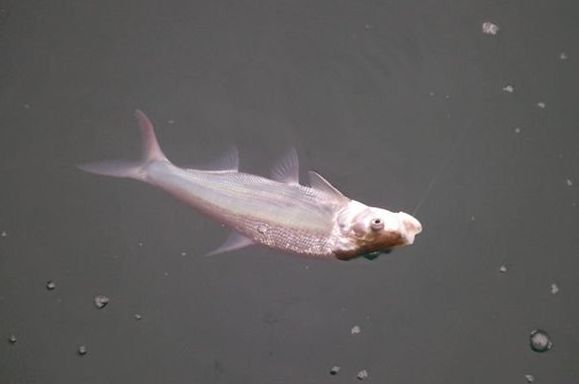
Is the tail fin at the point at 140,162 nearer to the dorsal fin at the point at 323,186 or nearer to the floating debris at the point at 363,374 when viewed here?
the dorsal fin at the point at 323,186

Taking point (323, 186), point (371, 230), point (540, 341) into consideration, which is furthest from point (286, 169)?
point (540, 341)

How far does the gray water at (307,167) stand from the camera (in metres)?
2.77

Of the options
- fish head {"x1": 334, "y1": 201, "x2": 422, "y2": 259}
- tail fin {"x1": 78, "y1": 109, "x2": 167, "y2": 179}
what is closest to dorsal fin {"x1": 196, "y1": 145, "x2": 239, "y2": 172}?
tail fin {"x1": 78, "y1": 109, "x2": 167, "y2": 179}

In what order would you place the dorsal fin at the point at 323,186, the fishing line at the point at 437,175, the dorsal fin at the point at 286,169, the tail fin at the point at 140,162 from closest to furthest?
the dorsal fin at the point at 323,186, the dorsal fin at the point at 286,169, the tail fin at the point at 140,162, the fishing line at the point at 437,175

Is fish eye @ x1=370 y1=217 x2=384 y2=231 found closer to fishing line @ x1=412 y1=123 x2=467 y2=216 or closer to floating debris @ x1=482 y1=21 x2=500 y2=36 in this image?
fishing line @ x1=412 y1=123 x2=467 y2=216

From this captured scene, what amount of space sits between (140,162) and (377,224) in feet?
3.61

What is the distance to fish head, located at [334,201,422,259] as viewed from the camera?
6.70ft

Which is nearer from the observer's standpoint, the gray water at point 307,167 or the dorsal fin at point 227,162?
the dorsal fin at point 227,162

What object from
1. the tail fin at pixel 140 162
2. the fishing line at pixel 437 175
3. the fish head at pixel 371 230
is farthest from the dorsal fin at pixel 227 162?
the fishing line at pixel 437 175

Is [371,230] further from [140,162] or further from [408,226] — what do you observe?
[140,162]

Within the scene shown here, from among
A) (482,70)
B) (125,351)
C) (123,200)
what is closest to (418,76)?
(482,70)

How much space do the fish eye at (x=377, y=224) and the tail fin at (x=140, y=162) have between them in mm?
984

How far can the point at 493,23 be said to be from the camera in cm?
280

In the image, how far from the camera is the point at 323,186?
7.25ft
